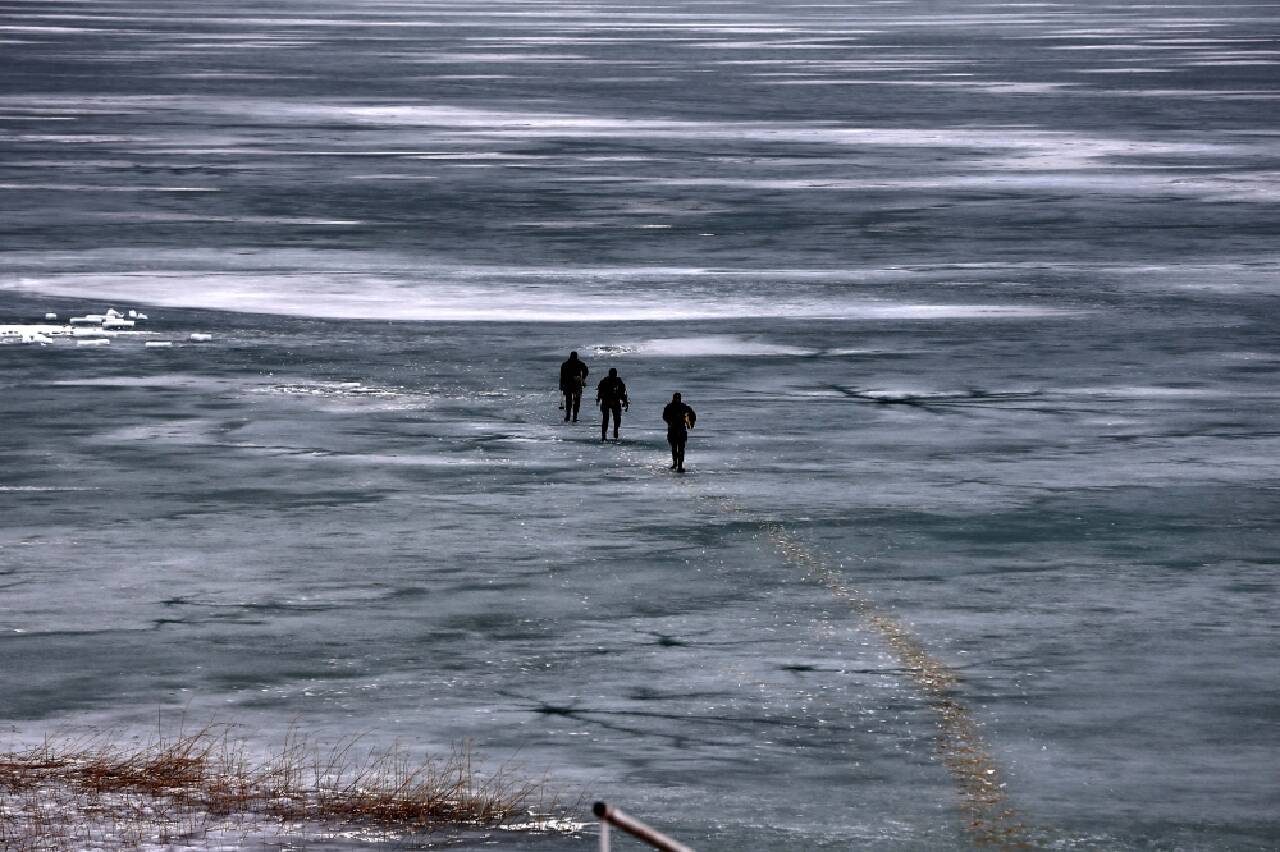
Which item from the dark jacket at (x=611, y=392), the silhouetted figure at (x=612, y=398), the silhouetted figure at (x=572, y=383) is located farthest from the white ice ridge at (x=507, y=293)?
the dark jacket at (x=611, y=392)

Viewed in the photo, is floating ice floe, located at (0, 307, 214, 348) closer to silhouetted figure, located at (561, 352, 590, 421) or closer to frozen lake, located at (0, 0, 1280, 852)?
frozen lake, located at (0, 0, 1280, 852)

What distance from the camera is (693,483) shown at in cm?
2577

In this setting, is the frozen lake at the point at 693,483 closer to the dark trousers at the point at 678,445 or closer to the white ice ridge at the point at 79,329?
the dark trousers at the point at 678,445

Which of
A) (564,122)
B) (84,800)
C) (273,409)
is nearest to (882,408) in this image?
(273,409)

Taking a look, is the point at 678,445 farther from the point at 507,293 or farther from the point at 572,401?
the point at 507,293

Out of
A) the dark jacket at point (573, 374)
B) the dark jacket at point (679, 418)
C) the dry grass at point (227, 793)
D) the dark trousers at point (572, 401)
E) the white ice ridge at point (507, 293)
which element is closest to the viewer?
the dry grass at point (227, 793)

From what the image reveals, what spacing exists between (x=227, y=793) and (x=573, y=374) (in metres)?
14.1

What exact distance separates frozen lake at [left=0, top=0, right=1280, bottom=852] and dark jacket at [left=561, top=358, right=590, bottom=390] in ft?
2.03

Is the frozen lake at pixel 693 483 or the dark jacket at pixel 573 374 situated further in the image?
the dark jacket at pixel 573 374

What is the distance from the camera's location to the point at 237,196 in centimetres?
5719

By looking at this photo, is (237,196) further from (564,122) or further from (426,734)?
(426,734)

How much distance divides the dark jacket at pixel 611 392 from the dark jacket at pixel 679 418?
1212 mm

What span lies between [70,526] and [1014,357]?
48.0 ft

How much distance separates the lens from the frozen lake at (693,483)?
16.4 m
